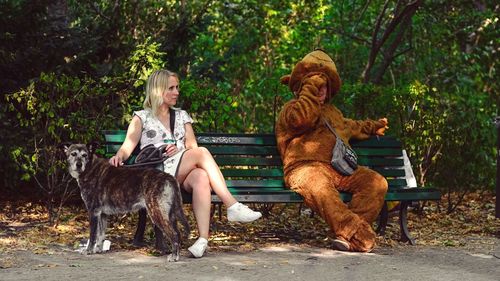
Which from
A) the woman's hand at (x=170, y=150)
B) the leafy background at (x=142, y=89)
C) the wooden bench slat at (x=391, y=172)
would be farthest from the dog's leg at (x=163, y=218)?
the wooden bench slat at (x=391, y=172)

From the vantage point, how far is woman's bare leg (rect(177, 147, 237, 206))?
6871mm

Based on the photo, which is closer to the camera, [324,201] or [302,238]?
[324,201]

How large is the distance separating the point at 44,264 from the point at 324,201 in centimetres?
220

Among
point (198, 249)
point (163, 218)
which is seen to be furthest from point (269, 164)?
point (163, 218)

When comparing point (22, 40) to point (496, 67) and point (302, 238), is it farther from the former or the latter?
point (496, 67)

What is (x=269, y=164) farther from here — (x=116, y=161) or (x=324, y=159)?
(x=116, y=161)

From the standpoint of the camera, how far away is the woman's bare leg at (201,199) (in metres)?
6.74

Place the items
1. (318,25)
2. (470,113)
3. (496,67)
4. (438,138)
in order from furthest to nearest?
(496,67), (318,25), (470,113), (438,138)

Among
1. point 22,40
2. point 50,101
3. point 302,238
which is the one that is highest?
point 22,40

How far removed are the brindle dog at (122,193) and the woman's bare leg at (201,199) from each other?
0.21 m

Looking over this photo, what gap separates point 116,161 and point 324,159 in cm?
176

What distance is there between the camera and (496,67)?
1521 cm

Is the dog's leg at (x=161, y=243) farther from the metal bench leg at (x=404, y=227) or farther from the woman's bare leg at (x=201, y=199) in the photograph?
the metal bench leg at (x=404, y=227)

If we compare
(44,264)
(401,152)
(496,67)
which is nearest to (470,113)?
(401,152)
